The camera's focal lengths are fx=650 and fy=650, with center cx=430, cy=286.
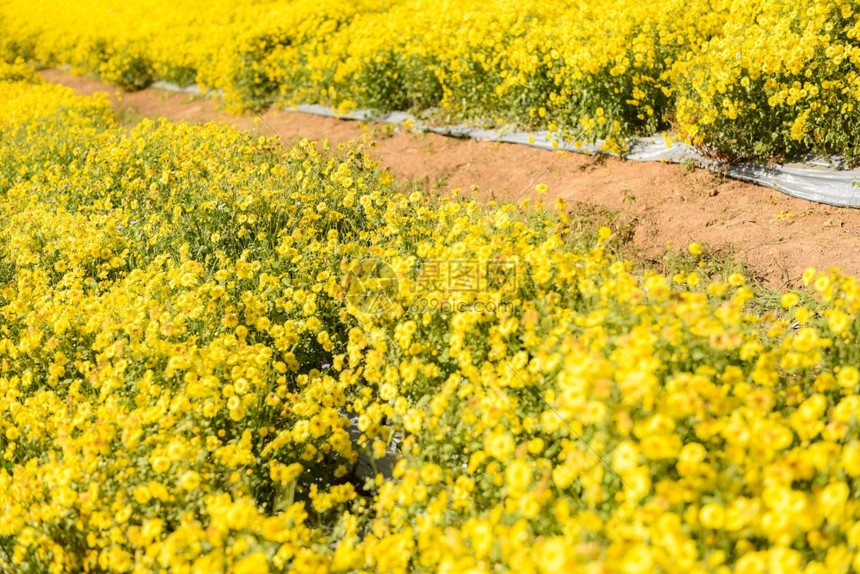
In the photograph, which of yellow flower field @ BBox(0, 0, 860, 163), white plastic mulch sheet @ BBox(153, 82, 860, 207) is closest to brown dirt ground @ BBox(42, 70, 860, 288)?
white plastic mulch sheet @ BBox(153, 82, 860, 207)

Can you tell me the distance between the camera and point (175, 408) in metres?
2.70

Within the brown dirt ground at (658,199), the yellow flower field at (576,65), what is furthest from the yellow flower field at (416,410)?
the yellow flower field at (576,65)

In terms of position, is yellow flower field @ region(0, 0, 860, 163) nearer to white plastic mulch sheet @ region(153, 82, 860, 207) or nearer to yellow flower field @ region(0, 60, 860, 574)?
white plastic mulch sheet @ region(153, 82, 860, 207)

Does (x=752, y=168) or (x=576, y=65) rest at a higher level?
(x=576, y=65)

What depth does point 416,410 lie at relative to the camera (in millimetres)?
2600

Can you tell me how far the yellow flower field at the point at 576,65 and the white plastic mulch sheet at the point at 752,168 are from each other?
0.12 metres

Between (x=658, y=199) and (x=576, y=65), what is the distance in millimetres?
1543

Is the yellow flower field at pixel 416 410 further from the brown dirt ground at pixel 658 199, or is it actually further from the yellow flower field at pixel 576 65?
the yellow flower field at pixel 576 65

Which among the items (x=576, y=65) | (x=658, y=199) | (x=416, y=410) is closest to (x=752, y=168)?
(x=658, y=199)

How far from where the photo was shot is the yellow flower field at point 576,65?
471 centimetres

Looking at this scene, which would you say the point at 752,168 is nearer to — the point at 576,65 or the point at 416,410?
the point at 576,65

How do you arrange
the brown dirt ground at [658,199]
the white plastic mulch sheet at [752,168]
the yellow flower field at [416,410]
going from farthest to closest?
the white plastic mulch sheet at [752,168]
the brown dirt ground at [658,199]
the yellow flower field at [416,410]

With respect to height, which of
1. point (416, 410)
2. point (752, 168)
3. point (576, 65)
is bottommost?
point (416, 410)

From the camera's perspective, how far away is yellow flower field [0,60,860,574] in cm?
186
